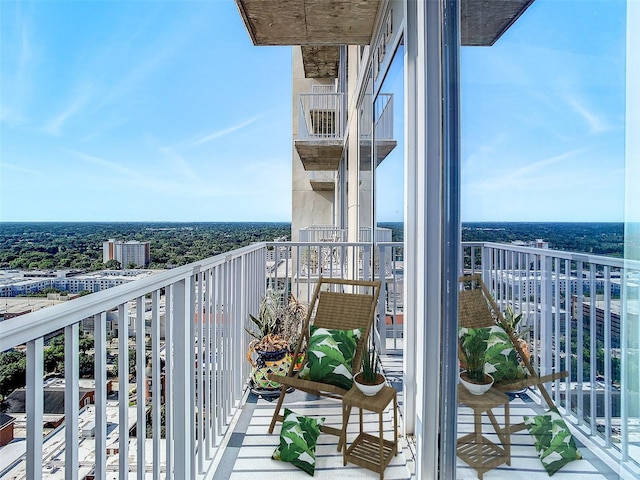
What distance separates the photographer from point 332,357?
2213 mm

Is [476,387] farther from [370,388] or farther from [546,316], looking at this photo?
[370,388]

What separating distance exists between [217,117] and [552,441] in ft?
62.9

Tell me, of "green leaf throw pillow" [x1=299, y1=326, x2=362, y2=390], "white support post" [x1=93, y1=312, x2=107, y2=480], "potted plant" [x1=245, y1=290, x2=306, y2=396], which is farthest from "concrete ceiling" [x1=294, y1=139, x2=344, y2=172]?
"white support post" [x1=93, y1=312, x2=107, y2=480]

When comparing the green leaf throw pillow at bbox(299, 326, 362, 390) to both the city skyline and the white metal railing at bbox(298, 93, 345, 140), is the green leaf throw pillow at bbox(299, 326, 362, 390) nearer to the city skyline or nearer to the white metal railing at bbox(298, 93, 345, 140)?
the city skyline

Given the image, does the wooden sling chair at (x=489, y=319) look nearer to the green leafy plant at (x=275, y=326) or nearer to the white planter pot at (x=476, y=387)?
the white planter pot at (x=476, y=387)

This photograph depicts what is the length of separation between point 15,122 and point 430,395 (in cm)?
Result: 1479

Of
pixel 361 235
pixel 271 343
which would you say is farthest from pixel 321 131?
pixel 271 343

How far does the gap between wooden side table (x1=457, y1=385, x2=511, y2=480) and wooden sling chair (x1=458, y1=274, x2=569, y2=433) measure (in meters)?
0.03

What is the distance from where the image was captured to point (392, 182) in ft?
7.93

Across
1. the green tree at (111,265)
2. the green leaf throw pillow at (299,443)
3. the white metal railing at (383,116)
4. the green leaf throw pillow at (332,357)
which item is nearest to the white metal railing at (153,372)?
the green leaf throw pillow at (299,443)

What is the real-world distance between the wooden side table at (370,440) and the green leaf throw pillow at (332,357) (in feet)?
0.55

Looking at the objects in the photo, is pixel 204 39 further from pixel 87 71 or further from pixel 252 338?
pixel 252 338

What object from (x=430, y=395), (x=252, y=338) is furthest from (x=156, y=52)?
(x=430, y=395)

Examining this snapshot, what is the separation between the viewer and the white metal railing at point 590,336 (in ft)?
1.61
